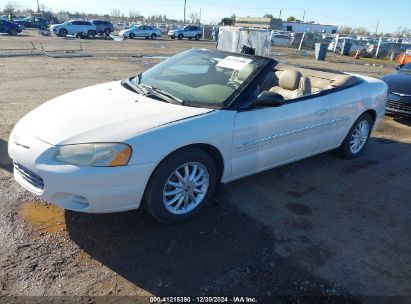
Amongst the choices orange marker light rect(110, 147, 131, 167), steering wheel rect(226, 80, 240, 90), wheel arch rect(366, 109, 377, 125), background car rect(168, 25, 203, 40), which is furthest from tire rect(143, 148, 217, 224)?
background car rect(168, 25, 203, 40)

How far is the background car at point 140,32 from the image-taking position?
37.3 m

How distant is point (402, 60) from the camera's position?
19.3 m

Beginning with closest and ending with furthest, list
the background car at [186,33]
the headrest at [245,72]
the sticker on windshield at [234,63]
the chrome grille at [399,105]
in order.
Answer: the headrest at [245,72] < the sticker on windshield at [234,63] < the chrome grille at [399,105] < the background car at [186,33]

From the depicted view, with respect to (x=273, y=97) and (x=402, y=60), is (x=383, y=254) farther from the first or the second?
(x=402, y=60)

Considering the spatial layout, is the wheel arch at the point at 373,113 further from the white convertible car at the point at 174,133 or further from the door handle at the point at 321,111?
the door handle at the point at 321,111

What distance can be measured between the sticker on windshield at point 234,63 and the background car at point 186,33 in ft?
131

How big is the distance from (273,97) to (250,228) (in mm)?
1282

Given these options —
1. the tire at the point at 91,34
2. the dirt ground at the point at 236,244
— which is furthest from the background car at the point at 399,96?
the tire at the point at 91,34

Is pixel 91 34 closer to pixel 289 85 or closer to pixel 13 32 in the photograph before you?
pixel 13 32

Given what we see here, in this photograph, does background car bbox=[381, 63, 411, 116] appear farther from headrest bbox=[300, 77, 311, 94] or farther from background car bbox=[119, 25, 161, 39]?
background car bbox=[119, 25, 161, 39]

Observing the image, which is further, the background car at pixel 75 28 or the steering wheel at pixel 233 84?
the background car at pixel 75 28

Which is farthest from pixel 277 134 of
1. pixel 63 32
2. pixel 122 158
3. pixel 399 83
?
pixel 63 32

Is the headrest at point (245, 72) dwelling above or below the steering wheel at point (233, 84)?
above

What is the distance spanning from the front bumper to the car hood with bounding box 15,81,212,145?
0.53 ft
